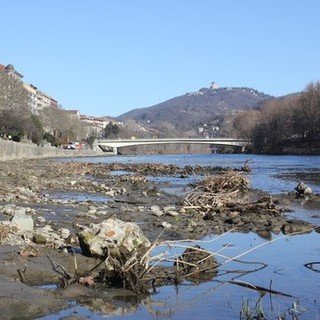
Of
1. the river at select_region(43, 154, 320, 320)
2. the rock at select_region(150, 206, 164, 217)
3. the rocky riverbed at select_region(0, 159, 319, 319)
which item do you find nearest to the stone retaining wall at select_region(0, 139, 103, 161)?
the rocky riverbed at select_region(0, 159, 319, 319)

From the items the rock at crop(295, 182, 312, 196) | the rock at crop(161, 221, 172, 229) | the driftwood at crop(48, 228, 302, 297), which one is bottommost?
the rock at crop(295, 182, 312, 196)

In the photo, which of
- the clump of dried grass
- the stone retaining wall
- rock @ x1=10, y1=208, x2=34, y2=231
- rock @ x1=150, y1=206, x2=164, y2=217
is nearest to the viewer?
rock @ x1=10, y1=208, x2=34, y2=231

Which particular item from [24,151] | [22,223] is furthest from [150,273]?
[24,151]

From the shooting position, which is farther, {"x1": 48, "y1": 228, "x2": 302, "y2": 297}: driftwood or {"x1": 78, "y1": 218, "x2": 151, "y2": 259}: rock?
{"x1": 78, "y1": 218, "x2": 151, "y2": 259}: rock

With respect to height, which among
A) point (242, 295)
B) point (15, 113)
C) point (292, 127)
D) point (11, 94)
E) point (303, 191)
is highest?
point (11, 94)

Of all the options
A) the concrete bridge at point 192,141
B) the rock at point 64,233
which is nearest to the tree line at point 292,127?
the concrete bridge at point 192,141

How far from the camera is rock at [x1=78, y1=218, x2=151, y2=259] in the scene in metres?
8.70

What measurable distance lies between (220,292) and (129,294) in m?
1.37

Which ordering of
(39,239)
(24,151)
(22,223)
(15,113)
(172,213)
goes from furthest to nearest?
(15,113), (24,151), (172,213), (22,223), (39,239)

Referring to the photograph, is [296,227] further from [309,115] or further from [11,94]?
[309,115]

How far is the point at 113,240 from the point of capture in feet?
28.8

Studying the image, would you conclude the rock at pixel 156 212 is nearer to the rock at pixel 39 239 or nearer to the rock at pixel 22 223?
the rock at pixel 22 223

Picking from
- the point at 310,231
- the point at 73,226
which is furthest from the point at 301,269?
the point at 73,226

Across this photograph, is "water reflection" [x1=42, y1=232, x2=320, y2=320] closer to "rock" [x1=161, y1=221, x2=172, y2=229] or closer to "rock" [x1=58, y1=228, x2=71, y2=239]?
"rock" [x1=58, y1=228, x2=71, y2=239]
